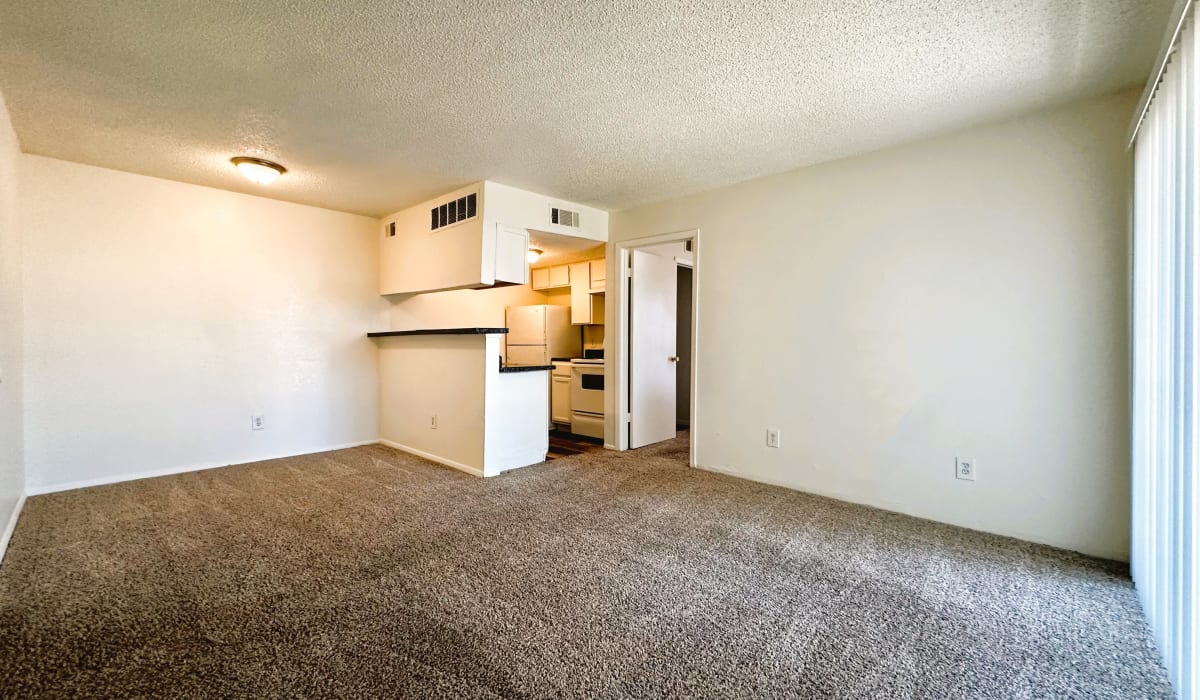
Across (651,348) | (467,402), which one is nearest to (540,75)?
(467,402)

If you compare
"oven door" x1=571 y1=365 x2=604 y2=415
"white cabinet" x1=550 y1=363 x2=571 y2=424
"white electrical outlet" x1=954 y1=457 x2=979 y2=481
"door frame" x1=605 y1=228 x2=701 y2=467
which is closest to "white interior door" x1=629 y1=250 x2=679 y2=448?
"door frame" x1=605 y1=228 x2=701 y2=467

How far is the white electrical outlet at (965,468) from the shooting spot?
2705 millimetres

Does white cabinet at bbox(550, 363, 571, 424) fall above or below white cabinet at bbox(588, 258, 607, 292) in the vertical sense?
below

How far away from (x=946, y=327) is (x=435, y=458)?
12.8ft

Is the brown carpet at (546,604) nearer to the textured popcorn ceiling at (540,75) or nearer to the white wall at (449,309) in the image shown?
the textured popcorn ceiling at (540,75)

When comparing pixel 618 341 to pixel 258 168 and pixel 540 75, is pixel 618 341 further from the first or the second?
pixel 258 168

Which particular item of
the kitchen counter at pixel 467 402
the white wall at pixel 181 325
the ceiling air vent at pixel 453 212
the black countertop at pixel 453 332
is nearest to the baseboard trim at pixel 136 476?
the white wall at pixel 181 325

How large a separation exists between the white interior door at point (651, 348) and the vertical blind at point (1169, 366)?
323cm

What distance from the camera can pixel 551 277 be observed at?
6414 mm

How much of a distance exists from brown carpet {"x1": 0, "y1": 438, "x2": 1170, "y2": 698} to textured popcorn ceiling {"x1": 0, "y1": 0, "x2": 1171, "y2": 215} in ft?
7.42

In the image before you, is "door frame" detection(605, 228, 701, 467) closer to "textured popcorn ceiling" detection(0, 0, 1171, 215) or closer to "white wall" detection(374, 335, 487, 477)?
"white wall" detection(374, 335, 487, 477)

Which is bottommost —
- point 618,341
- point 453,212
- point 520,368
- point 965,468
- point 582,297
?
point 965,468

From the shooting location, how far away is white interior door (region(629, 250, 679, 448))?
4.62 m

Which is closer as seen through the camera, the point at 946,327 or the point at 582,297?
the point at 946,327
